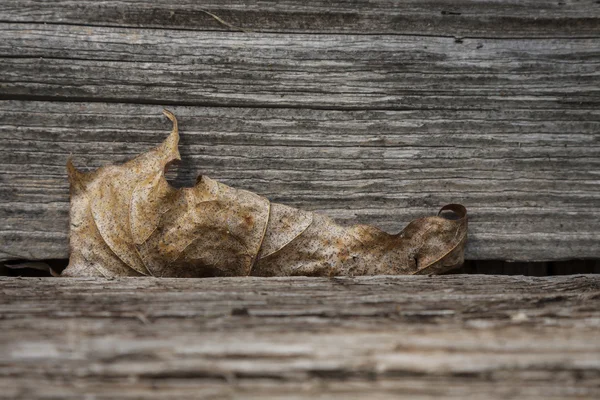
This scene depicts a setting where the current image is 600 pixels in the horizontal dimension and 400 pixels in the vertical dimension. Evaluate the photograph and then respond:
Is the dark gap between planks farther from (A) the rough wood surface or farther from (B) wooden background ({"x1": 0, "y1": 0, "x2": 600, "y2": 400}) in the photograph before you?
(A) the rough wood surface

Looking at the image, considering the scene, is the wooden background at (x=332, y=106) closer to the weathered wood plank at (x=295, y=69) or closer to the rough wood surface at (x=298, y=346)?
the weathered wood plank at (x=295, y=69)

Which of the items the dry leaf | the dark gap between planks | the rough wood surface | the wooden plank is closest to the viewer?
the rough wood surface

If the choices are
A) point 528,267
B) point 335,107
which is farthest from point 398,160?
point 528,267

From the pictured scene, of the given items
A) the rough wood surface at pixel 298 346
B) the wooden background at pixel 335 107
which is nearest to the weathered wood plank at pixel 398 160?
the wooden background at pixel 335 107

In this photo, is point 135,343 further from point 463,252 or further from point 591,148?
point 591,148

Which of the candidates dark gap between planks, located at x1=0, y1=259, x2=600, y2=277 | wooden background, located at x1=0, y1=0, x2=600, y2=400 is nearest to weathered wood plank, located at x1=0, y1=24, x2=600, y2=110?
wooden background, located at x1=0, y1=0, x2=600, y2=400

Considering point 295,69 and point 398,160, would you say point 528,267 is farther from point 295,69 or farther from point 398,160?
point 295,69
